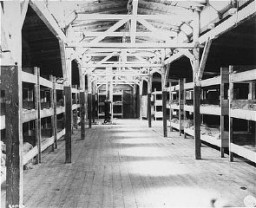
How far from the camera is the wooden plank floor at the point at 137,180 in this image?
461 cm

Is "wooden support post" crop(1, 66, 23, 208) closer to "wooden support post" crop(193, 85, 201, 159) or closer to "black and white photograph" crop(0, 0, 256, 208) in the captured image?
"black and white photograph" crop(0, 0, 256, 208)

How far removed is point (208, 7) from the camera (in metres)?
7.57

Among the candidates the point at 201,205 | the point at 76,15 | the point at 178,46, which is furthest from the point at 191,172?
the point at 76,15

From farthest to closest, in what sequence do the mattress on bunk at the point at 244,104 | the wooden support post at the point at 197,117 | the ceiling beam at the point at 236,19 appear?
the wooden support post at the point at 197,117, the mattress on bunk at the point at 244,104, the ceiling beam at the point at 236,19

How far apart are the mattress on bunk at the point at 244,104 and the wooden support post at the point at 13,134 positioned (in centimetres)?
463

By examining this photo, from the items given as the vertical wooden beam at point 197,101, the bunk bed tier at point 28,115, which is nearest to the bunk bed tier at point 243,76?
the vertical wooden beam at point 197,101

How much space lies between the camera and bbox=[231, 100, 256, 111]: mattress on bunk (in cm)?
635

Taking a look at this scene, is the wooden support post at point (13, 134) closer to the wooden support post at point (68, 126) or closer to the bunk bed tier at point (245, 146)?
the wooden support post at point (68, 126)

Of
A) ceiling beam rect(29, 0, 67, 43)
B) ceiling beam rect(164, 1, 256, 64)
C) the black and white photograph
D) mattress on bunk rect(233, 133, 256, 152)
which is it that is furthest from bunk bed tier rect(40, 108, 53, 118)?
mattress on bunk rect(233, 133, 256, 152)

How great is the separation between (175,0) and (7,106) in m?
5.36

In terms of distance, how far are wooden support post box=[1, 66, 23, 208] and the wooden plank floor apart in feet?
2.89

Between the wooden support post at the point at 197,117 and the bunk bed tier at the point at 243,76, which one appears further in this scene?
the wooden support post at the point at 197,117

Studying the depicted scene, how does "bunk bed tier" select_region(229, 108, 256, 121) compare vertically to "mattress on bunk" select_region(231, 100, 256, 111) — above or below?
below

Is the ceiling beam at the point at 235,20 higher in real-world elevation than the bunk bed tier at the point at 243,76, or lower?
higher
